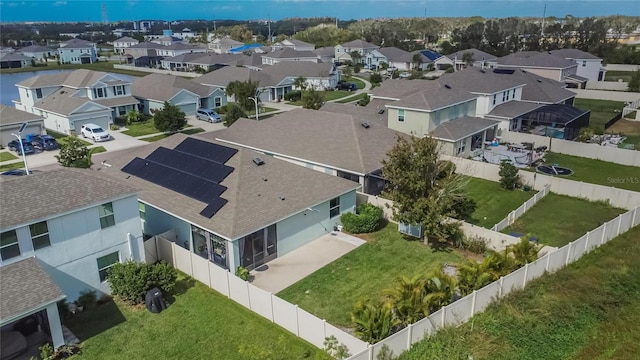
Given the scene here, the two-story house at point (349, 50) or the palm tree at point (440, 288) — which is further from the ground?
the two-story house at point (349, 50)

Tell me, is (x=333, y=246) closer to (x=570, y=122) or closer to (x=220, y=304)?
(x=220, y=304)

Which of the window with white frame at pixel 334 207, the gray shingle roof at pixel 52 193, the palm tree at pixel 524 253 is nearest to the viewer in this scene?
the gray shingle roof at pixel 52 193

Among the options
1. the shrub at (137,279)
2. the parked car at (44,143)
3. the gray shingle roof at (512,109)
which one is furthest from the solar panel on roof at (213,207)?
the gray shingle roof at (512,109)

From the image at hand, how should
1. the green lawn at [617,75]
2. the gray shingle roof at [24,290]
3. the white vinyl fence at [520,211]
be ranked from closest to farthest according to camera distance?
1. the gray shingle roof at [24,290]
2. the white vinyl fence at [520,211]
3. the green lawn at [617,75]

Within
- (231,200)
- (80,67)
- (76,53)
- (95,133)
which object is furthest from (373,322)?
(76,53)

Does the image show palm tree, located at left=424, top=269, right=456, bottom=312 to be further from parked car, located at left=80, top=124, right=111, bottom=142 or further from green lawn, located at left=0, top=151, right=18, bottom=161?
green lawn, located at left=0, top=151, right=18, bottom=161

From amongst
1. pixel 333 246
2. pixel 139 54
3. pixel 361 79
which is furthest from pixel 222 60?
pixel 333 246

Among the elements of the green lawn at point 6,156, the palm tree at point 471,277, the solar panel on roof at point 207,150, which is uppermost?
the solar panel on roof at point 207,150

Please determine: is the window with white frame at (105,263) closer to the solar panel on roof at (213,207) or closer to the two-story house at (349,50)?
the solar panel on roof at (213,207)
